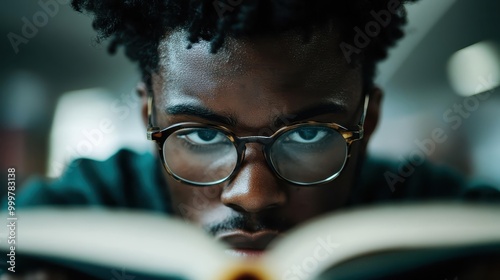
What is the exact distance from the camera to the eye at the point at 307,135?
0.59 metres

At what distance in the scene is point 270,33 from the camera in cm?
55

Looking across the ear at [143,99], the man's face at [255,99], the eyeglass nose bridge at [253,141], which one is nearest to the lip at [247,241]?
the man's face at [255,99]

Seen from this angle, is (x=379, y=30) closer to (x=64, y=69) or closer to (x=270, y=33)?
(x=270, y=33)

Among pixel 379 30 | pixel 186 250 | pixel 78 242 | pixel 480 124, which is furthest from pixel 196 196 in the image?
pixel 480 124

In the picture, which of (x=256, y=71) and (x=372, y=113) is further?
(x=372, y=113)

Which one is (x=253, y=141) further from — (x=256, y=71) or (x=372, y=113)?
(x=372, y=113)

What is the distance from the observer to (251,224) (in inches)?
23.5

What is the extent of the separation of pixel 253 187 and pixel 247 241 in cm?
9

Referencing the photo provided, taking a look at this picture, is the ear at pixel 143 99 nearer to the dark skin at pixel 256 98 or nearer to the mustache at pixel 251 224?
A: the dark skin at pixel 256 98

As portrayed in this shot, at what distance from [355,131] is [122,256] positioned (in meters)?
0.37

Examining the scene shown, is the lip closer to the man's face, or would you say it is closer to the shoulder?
the man's face

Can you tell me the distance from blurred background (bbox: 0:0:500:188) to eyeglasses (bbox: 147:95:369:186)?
0.58 ft

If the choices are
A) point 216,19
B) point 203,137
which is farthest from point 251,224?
point 216,19

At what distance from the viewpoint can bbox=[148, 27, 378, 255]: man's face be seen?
0.56m
